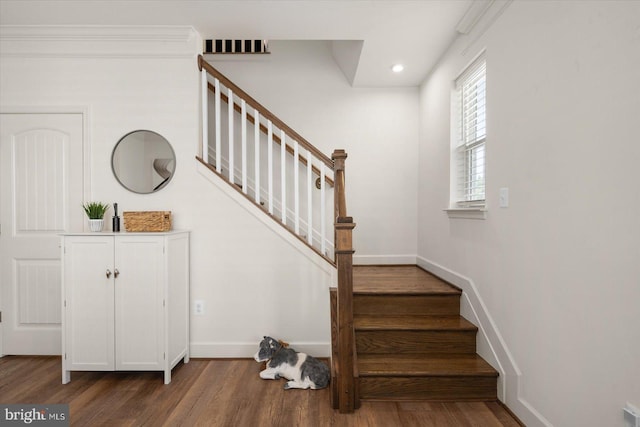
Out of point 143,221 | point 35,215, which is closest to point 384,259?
point 143,221

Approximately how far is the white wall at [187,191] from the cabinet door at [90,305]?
0.57m

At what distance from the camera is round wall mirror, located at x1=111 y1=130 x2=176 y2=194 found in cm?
281

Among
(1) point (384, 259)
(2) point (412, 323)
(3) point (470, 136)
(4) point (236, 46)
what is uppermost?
(4) point (236, 46)

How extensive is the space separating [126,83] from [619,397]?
3666mm

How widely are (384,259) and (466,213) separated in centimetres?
148

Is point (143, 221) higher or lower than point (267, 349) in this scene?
higher

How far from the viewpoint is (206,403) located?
2.11 metres

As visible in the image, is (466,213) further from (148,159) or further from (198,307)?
(148,159)

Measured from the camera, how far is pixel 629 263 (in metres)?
1.27

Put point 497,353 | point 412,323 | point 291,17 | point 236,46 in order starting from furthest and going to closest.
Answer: point 236,46 < point 291,17 < point 412,323 < point 497,353

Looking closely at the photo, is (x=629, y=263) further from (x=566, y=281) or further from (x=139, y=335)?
(x=139, y=335)

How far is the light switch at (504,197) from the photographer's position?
206cm

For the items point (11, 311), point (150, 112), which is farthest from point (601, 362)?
point (11, 311)

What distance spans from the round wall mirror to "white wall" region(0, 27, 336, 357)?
5 centimetres
